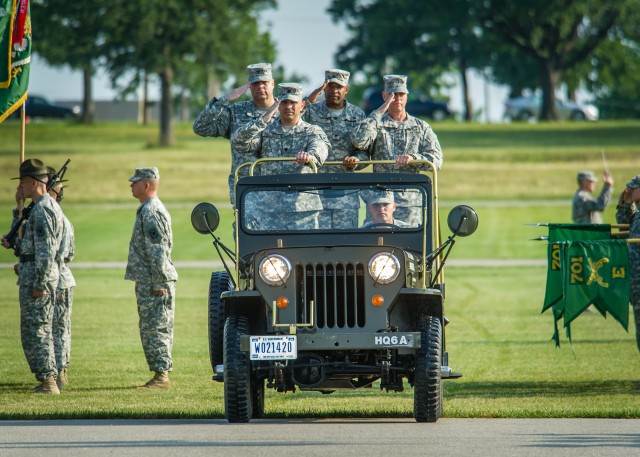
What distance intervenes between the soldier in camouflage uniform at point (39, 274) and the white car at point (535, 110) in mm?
Result: 78084

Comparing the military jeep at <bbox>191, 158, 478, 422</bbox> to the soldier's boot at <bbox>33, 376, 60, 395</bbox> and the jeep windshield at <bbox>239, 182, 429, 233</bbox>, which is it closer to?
the jeep windshield at <bbox>239, 182, 429, 233</bbox>

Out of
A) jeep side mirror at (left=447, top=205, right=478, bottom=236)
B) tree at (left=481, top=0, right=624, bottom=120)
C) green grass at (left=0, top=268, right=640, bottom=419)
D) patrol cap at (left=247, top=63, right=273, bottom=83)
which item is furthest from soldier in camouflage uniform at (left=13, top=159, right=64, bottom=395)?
tree at (left=481, top=0, right=624, bottom=120)

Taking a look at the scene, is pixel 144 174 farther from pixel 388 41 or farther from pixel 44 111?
pixel 388 41

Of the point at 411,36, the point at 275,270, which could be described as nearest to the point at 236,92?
the point at 275,270

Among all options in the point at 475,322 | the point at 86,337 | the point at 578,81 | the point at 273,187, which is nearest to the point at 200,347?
the point at 86,337

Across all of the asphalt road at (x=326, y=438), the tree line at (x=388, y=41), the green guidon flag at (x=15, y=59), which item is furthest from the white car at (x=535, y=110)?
the asphalt road at (x=326, y=438)

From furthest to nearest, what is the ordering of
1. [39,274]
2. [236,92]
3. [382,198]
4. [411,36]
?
[411,36] → [236,92] → [39,274] → [382,198]

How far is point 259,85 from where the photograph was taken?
42.5 feet

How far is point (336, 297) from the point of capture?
34.6 ft

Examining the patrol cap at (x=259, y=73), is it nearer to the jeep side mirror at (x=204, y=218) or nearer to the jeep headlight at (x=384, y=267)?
the jeep side mirror at (x=204, y=218)

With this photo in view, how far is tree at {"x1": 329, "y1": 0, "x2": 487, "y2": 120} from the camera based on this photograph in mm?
85000

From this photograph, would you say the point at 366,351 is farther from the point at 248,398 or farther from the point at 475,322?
the point at 475,322

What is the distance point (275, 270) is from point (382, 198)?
1171mm

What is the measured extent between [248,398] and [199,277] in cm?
1729
